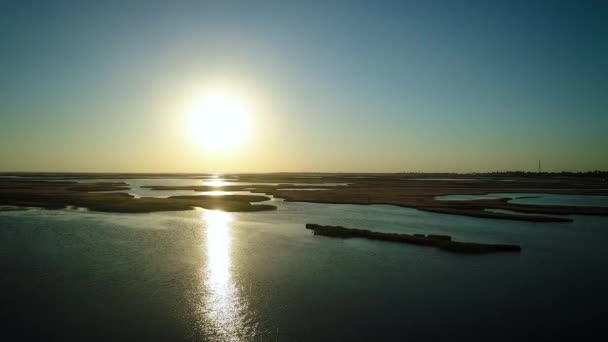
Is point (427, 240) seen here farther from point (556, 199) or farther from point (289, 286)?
point (556, 199)

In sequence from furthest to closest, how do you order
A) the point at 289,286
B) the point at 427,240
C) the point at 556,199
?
the point at 556,199 → the point at 427,240 → the point at 289,286

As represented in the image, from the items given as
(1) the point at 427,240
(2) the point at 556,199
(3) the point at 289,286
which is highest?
(2) the point at 556,199

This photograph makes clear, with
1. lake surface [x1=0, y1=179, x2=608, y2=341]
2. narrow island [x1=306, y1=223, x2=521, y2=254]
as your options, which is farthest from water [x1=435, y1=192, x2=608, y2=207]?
narrow island [x1=306, y1=223, x2=521, y2=254]

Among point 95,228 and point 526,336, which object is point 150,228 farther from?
point 526,336

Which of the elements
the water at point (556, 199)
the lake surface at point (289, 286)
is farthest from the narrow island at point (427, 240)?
the water at point (556, 199)

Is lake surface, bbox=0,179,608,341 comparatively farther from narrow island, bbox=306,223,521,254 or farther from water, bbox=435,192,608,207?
water, bbox=435,192,608,207

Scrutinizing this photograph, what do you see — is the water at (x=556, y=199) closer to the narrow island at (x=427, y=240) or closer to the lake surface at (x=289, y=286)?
the lake surface at (x=289, y=286)

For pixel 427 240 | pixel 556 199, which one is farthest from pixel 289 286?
pixel 556 199
